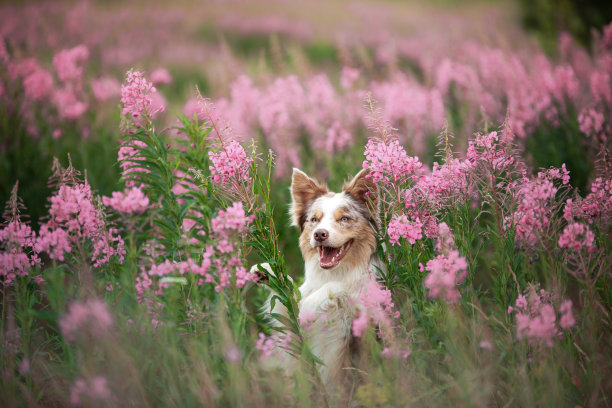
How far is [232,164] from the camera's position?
117 inches

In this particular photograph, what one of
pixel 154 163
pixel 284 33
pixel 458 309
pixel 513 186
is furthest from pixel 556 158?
pixel 284 33

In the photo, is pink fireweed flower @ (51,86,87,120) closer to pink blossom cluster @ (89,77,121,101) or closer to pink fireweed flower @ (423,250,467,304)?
pink blossom cluster @ (89,77,121,101)

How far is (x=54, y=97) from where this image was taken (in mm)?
7648

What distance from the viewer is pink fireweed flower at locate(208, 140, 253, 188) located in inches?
117

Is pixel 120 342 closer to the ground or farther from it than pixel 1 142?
closer to the ground

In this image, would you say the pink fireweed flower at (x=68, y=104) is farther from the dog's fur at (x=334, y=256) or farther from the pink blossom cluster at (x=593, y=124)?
the pink blossom cluster at (x=593, y=124)

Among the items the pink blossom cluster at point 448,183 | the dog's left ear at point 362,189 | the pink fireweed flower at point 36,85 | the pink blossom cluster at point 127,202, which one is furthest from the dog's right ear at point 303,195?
the pink fireweed flower at point 36,85

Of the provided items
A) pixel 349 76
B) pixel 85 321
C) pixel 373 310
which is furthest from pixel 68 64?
pixel 373 310

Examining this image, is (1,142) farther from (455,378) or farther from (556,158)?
(556,158)

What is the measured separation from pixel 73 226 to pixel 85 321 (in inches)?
28.9

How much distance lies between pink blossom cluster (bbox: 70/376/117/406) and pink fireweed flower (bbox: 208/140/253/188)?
141 cm

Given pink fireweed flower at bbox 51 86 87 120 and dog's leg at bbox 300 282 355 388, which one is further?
pink fireweed flower at bbox 51 86 87 120

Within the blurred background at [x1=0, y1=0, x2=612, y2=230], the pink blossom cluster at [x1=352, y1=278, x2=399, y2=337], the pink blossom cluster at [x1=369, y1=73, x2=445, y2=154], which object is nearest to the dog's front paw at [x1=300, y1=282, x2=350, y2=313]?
the pink blossom cluster at [x1=352, y1=278, x2=399, y2=337]

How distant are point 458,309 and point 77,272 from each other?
2.62 m
